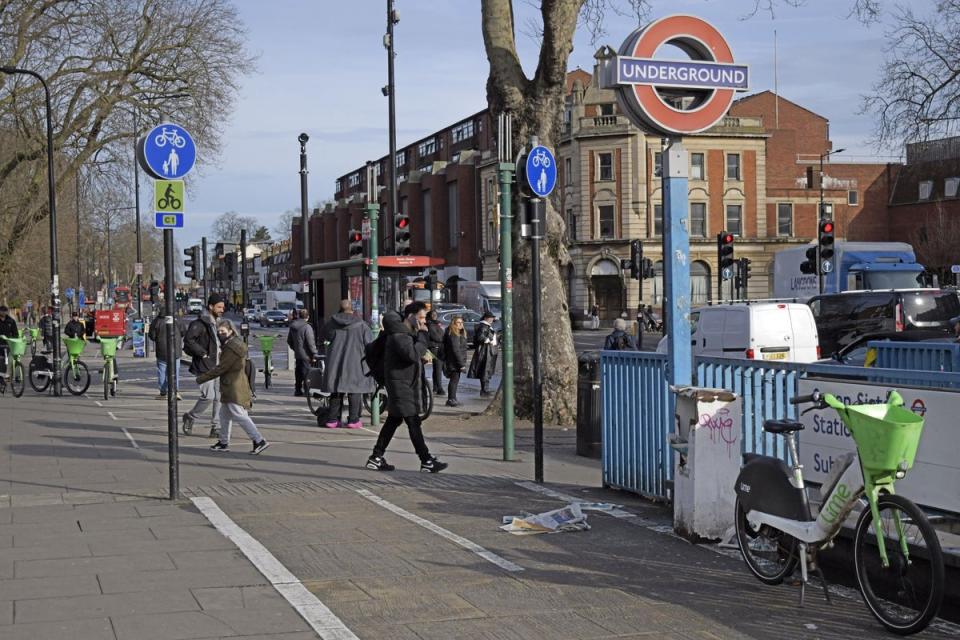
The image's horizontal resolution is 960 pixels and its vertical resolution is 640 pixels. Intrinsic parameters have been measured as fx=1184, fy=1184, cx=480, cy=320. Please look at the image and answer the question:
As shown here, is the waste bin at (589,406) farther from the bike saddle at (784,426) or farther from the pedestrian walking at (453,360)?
the pedestrian walking at (453,360)

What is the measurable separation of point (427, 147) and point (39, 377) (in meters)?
77.5

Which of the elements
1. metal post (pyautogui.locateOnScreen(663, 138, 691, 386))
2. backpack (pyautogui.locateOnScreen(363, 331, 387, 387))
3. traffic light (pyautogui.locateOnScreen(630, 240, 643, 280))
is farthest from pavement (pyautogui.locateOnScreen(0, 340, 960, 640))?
traffic light (pyautogui.locateOnScreen(630, 240, 643, 280))

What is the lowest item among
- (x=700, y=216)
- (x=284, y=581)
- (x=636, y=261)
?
(x=284, y=581)

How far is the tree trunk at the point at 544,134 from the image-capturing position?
17.0 meters

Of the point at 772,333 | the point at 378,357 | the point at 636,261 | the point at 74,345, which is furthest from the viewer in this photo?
the point at 636,261

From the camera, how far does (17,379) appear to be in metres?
24.8

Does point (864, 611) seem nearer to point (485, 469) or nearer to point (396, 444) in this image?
point (485, 469)

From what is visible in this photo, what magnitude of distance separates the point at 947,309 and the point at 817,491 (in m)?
17.7

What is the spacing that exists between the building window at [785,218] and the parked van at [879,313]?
49.4 metres

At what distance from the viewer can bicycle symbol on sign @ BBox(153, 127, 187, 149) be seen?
10.1m

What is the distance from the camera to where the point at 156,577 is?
23.5 feet

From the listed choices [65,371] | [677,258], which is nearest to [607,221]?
[65,371]

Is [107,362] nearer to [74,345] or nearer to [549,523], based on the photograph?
[74,345]

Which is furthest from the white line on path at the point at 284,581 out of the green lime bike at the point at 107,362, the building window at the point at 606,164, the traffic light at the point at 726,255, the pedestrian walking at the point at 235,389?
the building window at the point at 606,164
